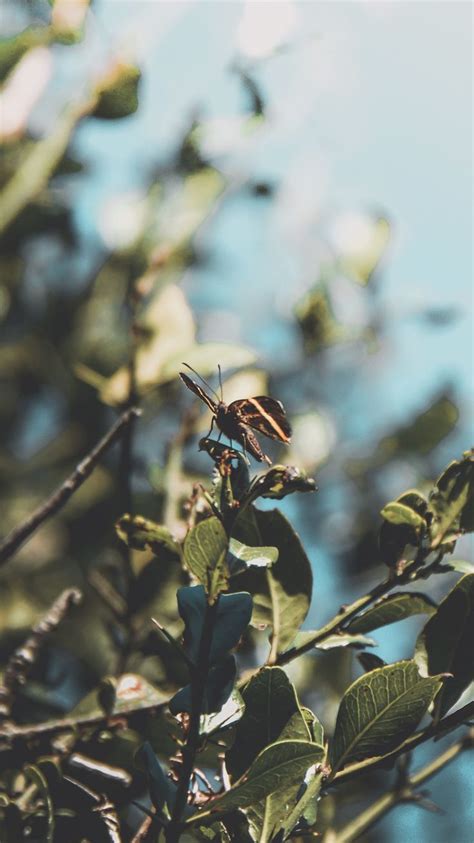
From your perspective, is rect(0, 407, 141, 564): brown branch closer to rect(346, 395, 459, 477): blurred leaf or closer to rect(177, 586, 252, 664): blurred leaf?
rect(177, 586, 252, 664): blurred leaf

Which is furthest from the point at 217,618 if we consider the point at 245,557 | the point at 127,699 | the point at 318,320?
the point at 318,320

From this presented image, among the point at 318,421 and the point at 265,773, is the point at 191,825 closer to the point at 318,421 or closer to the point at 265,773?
the point at 265,773

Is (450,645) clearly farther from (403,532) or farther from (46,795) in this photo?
(46,795)

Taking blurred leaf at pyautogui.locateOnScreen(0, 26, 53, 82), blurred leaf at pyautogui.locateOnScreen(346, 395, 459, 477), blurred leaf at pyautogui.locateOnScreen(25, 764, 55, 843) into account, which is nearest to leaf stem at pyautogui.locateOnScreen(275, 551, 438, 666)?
blurred leaf at pyautogui.locateOnScreen(25, 764, 55, 843)

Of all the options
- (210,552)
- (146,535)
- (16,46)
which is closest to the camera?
(210,552)

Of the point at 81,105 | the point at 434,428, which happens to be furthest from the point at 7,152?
the point at 434,428
